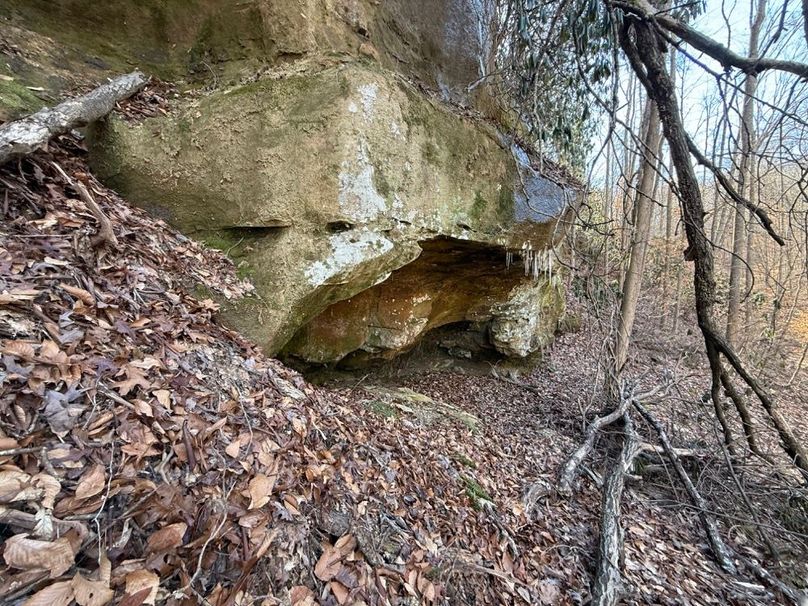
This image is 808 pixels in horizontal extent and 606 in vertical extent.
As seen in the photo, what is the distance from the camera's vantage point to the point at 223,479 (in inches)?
69.9

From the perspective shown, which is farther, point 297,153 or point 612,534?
point 297,153

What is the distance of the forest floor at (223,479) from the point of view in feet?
4.36

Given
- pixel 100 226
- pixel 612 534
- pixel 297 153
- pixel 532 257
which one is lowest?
pixel 612 534

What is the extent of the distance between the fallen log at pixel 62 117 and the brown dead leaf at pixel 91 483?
2.22 metres

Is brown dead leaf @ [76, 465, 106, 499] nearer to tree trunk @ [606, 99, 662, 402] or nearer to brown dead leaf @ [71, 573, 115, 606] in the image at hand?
brown dead leaf @ [71, 573, 115, 606]

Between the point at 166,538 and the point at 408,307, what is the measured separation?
197 inches

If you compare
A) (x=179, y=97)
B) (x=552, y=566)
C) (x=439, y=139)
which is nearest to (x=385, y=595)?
(x=552, y=566)

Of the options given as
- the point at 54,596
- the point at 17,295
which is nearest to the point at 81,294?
the point at 17,295

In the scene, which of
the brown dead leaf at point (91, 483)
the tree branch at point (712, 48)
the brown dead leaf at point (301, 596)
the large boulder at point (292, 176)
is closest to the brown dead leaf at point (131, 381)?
the brown dead leaf at point (91, 483)

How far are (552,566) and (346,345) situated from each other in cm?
353

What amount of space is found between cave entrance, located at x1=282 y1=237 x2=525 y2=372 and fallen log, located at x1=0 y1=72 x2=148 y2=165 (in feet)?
9.50

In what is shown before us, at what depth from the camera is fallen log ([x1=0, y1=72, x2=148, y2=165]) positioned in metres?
2.45

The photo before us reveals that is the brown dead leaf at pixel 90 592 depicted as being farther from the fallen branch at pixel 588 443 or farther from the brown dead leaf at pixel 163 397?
the fallen branch at pixel 588 443

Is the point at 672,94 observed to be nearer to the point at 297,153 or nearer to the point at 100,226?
the point at 297,153
